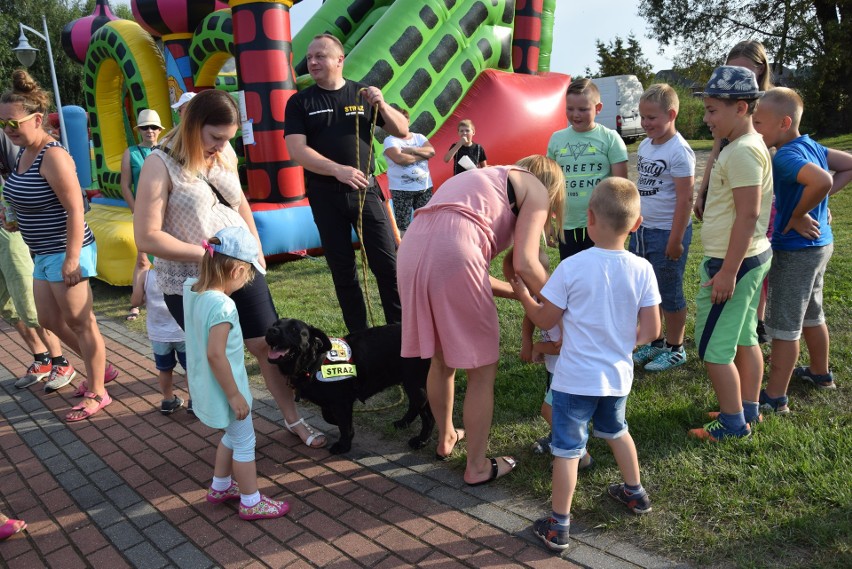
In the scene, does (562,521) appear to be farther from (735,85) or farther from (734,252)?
(735,85)

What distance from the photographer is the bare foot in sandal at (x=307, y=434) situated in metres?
3.58

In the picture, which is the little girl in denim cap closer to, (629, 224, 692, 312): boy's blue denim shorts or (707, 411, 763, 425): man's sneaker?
(707, 411, 763, 425): man's sneaker

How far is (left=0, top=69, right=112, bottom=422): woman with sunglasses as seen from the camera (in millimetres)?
3871

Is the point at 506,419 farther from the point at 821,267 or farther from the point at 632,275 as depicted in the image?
the point at 821,267

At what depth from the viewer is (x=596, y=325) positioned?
248 centimetres

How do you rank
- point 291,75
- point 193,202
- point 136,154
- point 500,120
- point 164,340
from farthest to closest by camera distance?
point 500,120, point 291,75, point 136,154, point 164,340, point 193,202

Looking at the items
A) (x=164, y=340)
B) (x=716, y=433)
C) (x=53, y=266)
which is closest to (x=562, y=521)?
(x=716, y=433)

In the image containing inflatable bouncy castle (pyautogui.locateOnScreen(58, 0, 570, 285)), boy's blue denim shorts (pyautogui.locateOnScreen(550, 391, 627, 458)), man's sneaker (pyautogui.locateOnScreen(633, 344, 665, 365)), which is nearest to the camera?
boy's blue denim shorts (pyautogui.locateOnScreen(550, 391, 627, 458))

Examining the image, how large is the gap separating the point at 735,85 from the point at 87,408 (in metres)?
4.28

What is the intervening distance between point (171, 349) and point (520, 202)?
8.43 ft

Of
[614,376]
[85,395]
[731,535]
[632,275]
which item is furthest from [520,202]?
[85,395]

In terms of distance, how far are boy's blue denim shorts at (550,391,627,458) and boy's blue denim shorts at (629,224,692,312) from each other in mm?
1819

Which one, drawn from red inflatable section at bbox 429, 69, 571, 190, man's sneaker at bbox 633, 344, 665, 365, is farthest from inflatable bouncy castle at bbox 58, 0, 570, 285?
man's sneaker at bbox 633, 344, 665, 365

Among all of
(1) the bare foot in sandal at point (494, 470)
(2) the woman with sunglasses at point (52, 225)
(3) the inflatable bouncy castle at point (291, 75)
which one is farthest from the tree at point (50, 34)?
(1) the bare foot in sandal at point (494, 470)
